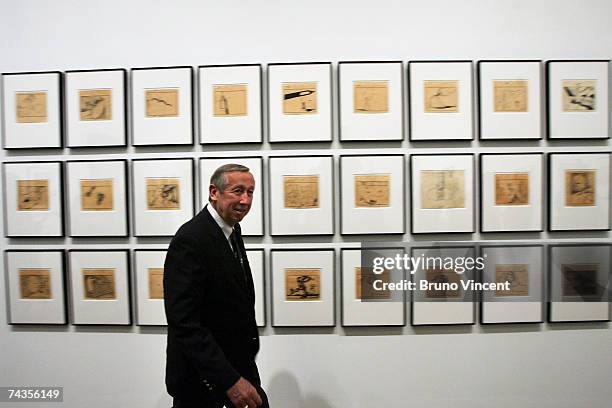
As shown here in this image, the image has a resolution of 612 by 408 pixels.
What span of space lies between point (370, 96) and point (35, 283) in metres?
2.26

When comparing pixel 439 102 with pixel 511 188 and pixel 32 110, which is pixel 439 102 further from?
pixel 32 110

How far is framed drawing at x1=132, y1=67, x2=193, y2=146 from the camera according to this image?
2.18m

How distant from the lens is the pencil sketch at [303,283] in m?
2.17

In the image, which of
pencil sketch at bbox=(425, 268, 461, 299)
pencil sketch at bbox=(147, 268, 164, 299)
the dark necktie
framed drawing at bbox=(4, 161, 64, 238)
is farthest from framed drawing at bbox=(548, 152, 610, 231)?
framed drawing at bbox=(4, 161, 64, 238)

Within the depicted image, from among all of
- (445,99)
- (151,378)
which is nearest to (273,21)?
(445,99)

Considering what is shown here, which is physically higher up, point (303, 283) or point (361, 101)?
point (361, 101)

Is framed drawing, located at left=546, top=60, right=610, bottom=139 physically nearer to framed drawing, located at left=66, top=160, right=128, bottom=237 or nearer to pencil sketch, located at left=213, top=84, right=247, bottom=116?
pencil sketch, located at left=213, top=84, right=247, bottom=116

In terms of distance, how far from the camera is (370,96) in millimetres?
2152

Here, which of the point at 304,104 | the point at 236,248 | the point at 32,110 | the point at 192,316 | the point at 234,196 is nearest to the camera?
the point at 192,316

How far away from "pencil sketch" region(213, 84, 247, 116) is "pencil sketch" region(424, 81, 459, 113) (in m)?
1.04

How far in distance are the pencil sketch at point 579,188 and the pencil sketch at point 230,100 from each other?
74.7 inches

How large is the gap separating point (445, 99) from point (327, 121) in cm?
68

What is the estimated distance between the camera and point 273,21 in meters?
2.21

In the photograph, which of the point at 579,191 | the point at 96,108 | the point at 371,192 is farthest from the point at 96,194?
the point at 579,191
